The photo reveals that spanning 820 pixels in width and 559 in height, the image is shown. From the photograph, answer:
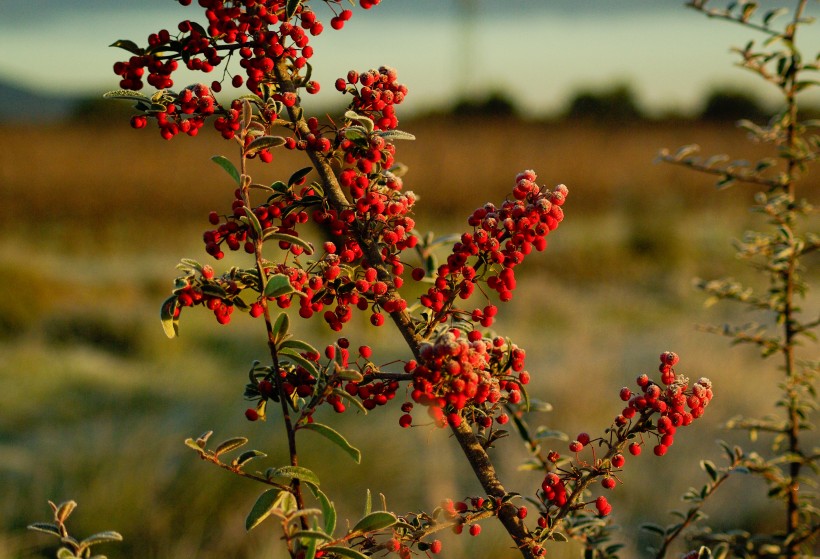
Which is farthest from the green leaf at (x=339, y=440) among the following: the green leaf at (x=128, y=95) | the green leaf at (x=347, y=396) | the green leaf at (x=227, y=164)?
the green leaf at (x=128, y=95)

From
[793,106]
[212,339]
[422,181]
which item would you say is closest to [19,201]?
[422,181]

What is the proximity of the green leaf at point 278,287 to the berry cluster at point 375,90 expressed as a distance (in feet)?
0.76

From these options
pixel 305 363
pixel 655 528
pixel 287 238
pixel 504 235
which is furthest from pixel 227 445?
pixel 655 528

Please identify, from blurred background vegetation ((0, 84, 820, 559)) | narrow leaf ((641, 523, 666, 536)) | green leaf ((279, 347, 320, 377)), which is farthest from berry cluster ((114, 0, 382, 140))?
blurred background vegetation ((0, 84, 820, 559))

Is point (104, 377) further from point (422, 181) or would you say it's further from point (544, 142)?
point (544, 142)

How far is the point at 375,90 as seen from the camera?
93 cm

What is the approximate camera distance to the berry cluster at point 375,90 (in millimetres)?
929

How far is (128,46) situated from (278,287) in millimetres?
328

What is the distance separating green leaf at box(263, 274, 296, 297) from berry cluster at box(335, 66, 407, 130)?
0.76 feet

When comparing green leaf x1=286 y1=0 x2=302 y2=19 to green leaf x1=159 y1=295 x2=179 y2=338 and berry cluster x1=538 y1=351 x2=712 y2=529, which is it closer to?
green leaf x1=159 y1=295 x2=179 y2=338

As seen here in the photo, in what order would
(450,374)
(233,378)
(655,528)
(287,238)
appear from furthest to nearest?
(233,378), (655,528), (287,238), (450,374)

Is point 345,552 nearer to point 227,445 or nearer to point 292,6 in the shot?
point 227,445

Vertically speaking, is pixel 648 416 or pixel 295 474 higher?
pixel 648 416

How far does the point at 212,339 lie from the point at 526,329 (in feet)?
9.47
